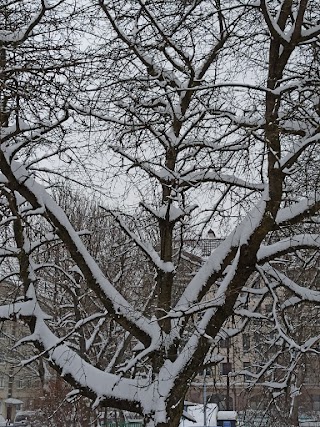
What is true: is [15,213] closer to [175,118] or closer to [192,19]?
[175,118]

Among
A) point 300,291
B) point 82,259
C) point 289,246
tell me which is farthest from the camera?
point 82,259

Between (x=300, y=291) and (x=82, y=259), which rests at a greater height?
(x=82, y=259)

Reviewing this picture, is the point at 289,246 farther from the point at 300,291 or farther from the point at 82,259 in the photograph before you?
the point at 82,259

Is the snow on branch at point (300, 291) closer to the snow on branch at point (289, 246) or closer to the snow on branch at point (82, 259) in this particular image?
the snow on branch at point (289, 246)

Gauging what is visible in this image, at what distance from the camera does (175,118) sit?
7699 millimetres

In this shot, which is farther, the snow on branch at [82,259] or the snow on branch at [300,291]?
the snow on branch at [82,259]

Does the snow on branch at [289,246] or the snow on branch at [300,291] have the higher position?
the snow on branch at [289,246]

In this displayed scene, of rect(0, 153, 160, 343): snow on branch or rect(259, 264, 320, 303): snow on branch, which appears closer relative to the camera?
rect(259, 264, 320, 303): snow on branch

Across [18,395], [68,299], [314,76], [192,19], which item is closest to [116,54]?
[192,19]

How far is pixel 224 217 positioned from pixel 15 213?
96.6 inches

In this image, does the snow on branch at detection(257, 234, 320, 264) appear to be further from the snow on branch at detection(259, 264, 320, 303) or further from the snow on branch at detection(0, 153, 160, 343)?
the snow on branch at detection(0, 153, 160, 343)

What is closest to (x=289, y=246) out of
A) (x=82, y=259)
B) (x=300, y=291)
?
(x=300, y=291)

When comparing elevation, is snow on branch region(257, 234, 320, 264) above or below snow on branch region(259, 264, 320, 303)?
above

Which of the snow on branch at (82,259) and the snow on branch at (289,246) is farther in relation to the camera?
the snow on branch at (82,259)
